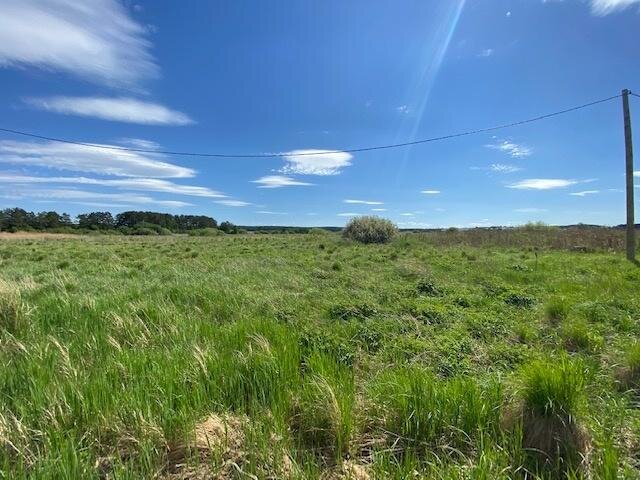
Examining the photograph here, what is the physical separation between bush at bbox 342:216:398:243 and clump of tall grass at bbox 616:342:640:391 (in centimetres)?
3086

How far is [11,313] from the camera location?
6051 millimetres

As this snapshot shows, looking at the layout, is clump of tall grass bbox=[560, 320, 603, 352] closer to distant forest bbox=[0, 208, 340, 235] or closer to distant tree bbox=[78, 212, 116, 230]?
distant forest bbox=[0, 208, 340, 235]

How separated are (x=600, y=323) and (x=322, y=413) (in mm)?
5534

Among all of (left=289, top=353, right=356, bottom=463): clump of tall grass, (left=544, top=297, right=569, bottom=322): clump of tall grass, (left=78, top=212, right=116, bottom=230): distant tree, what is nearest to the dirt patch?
(left=289, top=353, right=356, bottom=463): clump of tall grass

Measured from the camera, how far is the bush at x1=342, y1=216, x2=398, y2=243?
116 ft

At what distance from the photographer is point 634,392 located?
3844 millimetres

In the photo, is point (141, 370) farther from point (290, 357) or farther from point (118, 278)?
point (118, 278)

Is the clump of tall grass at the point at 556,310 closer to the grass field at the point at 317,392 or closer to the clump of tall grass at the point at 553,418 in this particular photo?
the grass field at the point at 317,392

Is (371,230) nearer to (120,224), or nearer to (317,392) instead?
(317,392)

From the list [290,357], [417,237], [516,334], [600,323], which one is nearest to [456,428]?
[290,357]

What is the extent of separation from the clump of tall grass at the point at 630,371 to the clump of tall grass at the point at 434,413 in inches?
66.0

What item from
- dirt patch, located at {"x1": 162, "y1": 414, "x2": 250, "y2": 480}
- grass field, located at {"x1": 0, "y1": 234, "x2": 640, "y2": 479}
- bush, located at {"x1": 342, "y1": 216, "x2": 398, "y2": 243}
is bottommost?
dirt patch, located at {"x1": 162, "y1": 414, "x2": 250, "y2": 480}

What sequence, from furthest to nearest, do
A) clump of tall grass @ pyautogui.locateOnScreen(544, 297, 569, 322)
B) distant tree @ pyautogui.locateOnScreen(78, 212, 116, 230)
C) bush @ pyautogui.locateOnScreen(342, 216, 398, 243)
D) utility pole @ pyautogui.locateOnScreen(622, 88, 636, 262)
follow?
1. distant tree @ pyautogui.locateOnScreen(78, 212, 116, 230)
2. bush @ pyautogui.locateOnScreen(342, 216, 398, 243)
3. utility pole @ pyautogui.locateOnScreen(622, 88, 636, 262)
4. clump of tall grass @ pyautogui.locateOnScreen(544, 297, 569, 322)

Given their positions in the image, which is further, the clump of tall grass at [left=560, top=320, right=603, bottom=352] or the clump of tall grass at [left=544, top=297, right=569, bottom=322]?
the clump of tall grass at [left=544, top=297, right=569, bottom=322]
